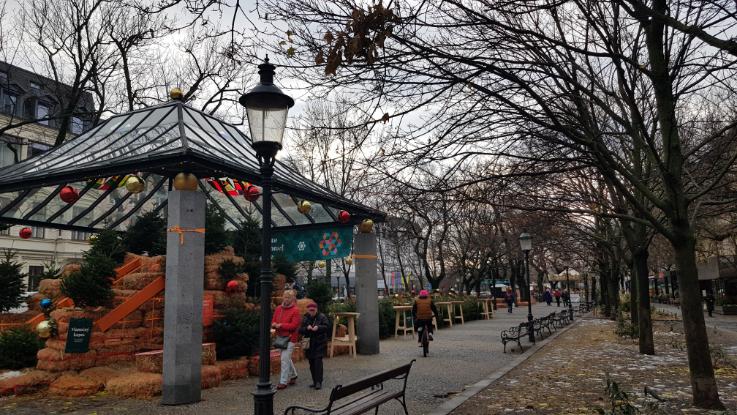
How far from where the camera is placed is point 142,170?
8.79 m

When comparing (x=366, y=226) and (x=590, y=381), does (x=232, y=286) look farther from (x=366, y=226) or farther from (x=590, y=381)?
(x=590, y=381)

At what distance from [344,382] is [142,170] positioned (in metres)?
5.30

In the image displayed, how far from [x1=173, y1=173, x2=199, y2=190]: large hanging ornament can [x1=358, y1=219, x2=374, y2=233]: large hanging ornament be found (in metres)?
6.05

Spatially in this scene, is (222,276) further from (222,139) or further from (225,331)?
(222,139)

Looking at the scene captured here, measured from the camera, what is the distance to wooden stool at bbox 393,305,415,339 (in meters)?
19.0

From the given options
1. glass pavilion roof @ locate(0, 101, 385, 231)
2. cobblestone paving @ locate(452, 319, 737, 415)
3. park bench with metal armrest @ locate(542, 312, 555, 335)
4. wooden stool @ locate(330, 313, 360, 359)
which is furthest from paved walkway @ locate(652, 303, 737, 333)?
glass pavilion roof @ locate(0, 101, 385, 231)

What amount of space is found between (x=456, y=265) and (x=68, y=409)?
1294 inches

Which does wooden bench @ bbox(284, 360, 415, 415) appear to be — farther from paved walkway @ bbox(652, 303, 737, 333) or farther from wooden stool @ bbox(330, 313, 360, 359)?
paved walkway @ bbox(652, 303, 737, 333)

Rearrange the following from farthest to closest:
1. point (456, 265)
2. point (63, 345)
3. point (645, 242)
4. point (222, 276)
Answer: point (456, 265), point (645, 242), point (222, 276), point (63, 345)

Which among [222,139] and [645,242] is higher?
[222,139]

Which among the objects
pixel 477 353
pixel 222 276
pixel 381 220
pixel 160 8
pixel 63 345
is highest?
pixel 160 8

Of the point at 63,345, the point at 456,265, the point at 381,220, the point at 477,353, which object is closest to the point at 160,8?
the point at 63,345

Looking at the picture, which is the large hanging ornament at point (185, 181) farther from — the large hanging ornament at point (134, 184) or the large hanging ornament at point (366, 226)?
the large hanging ornament at point (366, 226)

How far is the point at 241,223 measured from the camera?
48.4 ft
